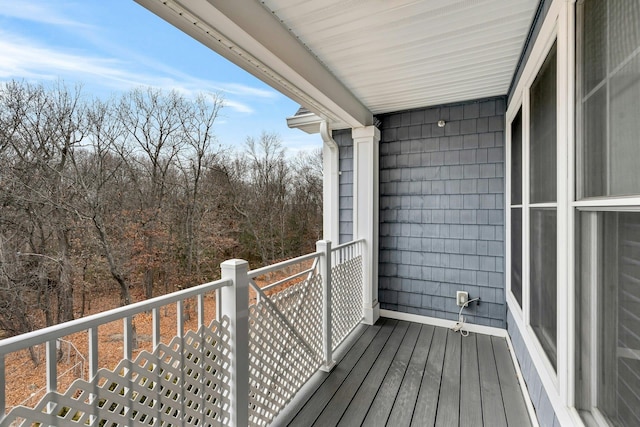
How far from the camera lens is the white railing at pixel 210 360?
3.14ft

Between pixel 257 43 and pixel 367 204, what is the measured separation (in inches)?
93.0

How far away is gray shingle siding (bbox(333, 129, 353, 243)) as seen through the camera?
155 inches

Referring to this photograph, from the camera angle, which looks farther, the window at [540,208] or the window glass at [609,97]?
the window at [540,208]

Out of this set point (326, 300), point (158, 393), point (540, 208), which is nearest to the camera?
point (158, 393)

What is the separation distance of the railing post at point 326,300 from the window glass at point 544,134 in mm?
1645

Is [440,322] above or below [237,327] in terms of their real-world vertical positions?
below

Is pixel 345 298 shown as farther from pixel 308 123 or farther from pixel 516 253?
pixel 308 123

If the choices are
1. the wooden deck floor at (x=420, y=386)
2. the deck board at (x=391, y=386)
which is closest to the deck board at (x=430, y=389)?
the wooden deck floor at (x=420, y=386)

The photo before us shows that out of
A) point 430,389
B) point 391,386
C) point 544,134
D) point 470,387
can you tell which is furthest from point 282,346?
point 544,134

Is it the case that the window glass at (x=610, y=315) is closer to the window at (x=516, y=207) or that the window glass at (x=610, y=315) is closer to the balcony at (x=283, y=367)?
the balcony at (x=283, y=367)

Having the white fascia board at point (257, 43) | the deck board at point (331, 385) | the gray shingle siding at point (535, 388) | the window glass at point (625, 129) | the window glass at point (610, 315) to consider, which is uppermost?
the white fascia board at point (257, 43)

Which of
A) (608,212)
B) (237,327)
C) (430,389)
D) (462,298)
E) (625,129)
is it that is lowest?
(430,389)

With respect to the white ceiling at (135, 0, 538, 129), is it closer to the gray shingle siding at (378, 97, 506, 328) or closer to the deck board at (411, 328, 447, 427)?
the gray shingle siding at (378, 97, 506, 328)

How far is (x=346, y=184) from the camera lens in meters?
3.96
